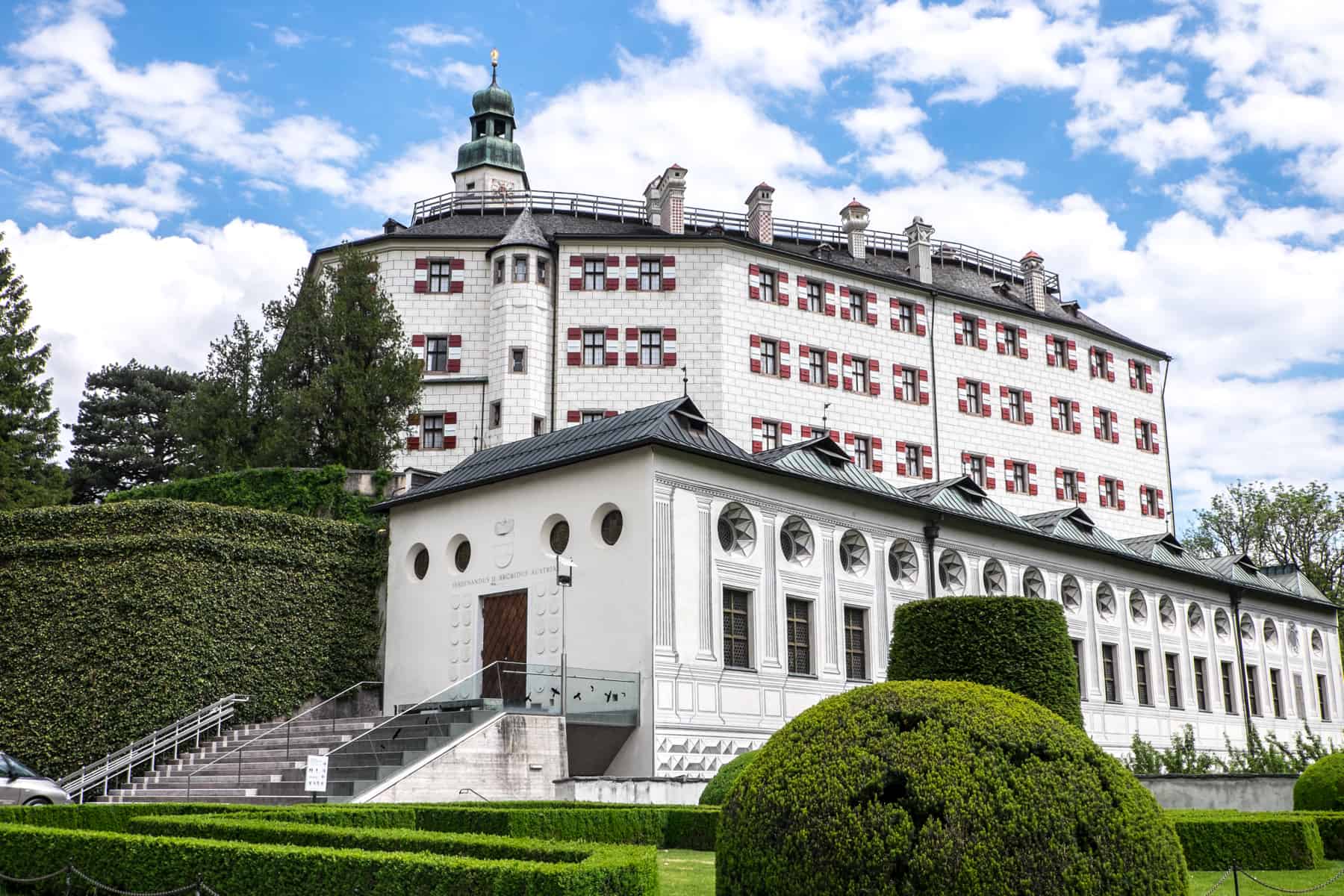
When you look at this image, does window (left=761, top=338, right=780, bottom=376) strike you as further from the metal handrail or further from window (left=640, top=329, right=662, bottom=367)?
the metal handrail

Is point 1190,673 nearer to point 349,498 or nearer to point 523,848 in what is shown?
point 349,498

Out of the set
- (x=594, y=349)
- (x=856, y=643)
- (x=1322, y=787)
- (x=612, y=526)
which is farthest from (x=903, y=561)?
(x=594, y=349)

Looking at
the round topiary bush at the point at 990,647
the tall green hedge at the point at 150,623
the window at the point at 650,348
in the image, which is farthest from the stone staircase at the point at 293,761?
the window at the point at 650,348

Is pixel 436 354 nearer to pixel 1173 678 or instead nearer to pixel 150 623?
pixel 150 623

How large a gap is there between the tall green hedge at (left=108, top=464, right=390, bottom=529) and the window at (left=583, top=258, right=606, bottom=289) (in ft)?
50.3

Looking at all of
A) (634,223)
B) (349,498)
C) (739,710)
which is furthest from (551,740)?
(634,223)

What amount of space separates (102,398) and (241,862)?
2219 inches

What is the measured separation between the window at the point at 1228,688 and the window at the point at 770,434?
52.9 ft

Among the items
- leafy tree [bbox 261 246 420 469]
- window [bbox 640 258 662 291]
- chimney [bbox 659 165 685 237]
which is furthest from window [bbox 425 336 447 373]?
chimney [bbox 659 165 685 237]

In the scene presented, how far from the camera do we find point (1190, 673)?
130 ft

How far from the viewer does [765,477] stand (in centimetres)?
2814

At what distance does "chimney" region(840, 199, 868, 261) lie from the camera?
2106 inches

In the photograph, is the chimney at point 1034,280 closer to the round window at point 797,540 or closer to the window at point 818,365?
the window at point 818,365

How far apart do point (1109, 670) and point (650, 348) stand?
18.5m
